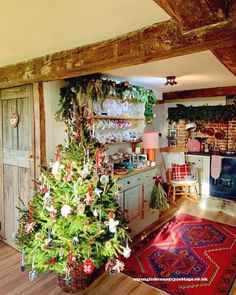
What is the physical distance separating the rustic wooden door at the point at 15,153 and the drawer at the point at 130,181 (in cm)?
112

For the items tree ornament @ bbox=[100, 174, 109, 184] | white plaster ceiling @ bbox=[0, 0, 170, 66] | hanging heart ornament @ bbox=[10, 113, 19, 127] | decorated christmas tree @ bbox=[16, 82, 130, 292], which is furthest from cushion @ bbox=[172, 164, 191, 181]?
white plaster ceiling @ bbox=[0, 0, 170, 66]

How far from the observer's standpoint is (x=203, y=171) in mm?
5410

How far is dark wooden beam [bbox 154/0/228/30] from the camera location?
1.08m

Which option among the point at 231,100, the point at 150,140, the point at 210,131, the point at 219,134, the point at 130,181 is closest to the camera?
the point at 130,181

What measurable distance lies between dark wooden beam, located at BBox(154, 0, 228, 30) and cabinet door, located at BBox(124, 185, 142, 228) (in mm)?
2432

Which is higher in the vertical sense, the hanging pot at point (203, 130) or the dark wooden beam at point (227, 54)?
the dark wooden beam at point (227, 54)

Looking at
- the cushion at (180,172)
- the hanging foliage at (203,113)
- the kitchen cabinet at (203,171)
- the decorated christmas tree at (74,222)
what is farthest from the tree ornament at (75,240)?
the hanging foliage at (203,113)

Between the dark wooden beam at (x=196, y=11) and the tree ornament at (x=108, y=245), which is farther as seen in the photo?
the tree ornament at (x=108, y=245)

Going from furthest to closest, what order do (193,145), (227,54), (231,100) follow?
(193,145)
(231,100)
(227,54)

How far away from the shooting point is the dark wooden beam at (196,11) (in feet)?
3.53

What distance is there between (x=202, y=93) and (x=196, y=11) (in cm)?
375

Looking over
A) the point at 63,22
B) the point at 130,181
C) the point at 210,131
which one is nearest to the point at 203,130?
the point at 210,131

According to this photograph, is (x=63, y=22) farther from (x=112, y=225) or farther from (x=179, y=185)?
(x=179, y=185)

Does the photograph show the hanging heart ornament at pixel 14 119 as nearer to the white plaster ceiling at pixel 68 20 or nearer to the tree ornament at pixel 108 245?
the white plaster ceiling at pixel 68 20
